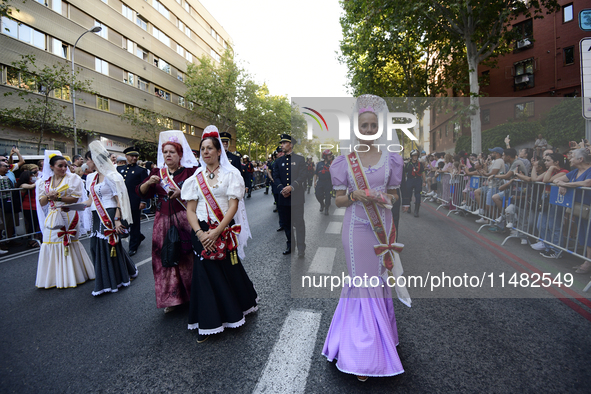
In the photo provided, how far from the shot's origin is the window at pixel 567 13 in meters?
23.7

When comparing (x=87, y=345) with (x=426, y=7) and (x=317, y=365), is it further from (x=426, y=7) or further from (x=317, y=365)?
(x=426, y=7)

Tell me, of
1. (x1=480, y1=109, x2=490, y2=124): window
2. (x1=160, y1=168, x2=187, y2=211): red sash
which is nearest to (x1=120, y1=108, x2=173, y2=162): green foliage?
(x1=160, y1=168, x2=187, y2=211): red sash

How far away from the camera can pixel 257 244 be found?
717 cm

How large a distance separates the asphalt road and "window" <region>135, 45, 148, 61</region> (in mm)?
31828

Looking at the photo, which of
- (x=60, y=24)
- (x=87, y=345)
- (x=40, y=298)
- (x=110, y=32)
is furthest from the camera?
(x=110, y=32)

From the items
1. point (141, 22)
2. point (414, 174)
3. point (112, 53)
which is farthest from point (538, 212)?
point (141, 22)

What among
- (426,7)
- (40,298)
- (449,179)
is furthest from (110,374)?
(426,7)

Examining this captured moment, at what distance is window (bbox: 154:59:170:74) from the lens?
3463cm

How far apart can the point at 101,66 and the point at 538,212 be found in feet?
100.0

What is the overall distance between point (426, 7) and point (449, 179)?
7.46 meters

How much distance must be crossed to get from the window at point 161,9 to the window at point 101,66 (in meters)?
11.3

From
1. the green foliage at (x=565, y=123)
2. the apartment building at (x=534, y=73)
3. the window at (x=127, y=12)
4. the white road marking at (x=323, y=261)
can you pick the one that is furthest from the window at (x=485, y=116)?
the window at (x=127, y=12)

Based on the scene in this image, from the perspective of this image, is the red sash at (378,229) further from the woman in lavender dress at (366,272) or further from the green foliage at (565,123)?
the green foliage at (565,123)

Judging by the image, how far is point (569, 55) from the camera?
79.0 feet
